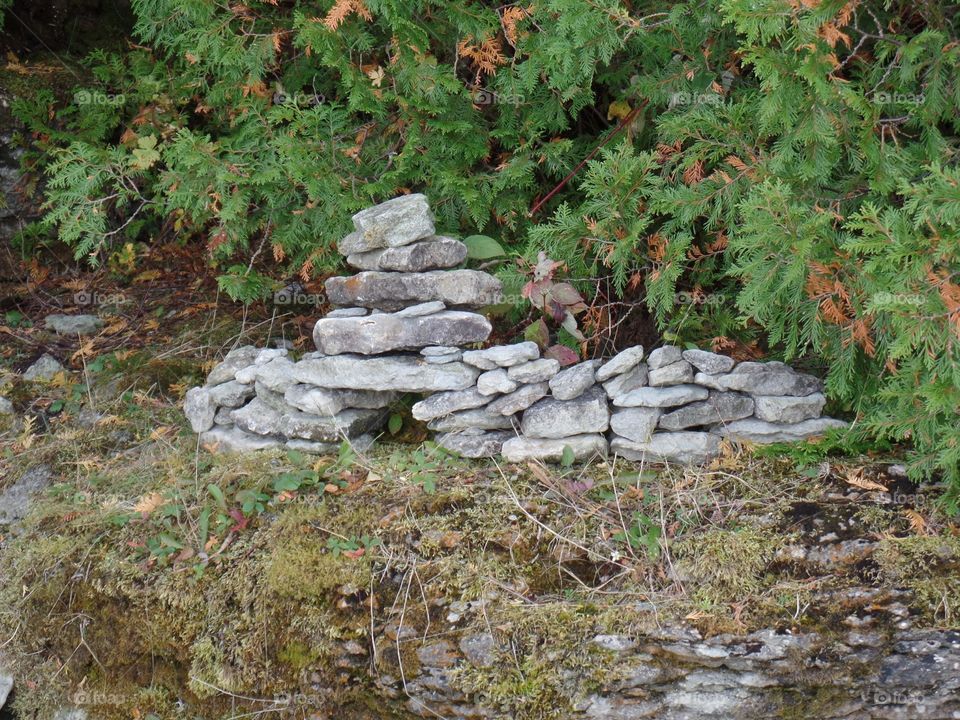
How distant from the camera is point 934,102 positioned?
3.73 meters

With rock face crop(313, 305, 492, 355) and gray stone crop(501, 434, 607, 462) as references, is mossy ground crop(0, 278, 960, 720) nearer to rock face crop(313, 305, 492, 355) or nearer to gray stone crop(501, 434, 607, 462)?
gray stone crop(501, 434, 607, 462)

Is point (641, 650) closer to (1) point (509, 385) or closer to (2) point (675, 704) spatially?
(2) point (675, 704)

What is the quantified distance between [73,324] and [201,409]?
7.21 feet

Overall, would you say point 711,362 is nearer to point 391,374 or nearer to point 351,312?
point 391,374

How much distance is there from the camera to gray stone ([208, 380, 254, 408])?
4.89 metres

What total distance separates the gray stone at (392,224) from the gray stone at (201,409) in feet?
3.87

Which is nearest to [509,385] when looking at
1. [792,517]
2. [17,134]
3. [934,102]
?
[792,517]

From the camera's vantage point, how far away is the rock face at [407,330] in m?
4.47

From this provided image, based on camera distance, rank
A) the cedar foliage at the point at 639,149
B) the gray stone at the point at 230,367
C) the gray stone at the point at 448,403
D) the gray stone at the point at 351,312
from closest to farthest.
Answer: the cedar foliage at the point at 639,149 → the gray stone at the point at 448,403 → the gray stone at the point at 351,312 → the gray stone at the point at 230,367

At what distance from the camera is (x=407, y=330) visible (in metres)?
4.49

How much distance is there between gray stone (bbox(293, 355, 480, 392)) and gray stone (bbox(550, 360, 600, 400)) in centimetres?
44

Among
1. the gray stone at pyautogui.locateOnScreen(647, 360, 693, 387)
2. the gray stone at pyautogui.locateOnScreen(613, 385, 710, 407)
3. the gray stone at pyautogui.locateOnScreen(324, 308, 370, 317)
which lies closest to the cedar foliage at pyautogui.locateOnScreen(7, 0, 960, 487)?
the gray stone at pyautogui.locateOnScreen(647, 360, 693, 387)

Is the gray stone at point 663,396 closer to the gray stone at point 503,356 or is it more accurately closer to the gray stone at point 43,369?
the gray stone at point 503,356

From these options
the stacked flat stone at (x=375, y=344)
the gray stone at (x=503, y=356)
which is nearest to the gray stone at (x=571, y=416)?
the gray stone at (x=503, y=356)
